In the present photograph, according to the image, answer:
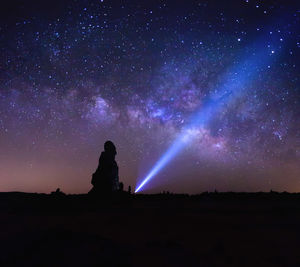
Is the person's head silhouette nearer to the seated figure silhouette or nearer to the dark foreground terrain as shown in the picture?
Answer: the seated figure silhouette

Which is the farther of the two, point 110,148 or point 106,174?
point 110,148

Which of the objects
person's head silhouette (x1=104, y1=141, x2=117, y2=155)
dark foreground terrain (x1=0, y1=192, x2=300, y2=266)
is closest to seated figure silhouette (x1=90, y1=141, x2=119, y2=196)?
person's head silhouette (x1=104, y1=141, x2=117, y2=155)

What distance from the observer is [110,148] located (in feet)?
137

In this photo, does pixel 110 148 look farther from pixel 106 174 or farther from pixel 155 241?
pixel 155 241

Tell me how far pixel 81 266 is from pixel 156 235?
525 centimetres

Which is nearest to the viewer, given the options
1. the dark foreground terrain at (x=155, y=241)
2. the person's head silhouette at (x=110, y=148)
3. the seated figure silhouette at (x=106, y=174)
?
the dark foreground terrain at (x=155, y=241)

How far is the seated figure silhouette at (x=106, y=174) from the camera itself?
38.0 meters

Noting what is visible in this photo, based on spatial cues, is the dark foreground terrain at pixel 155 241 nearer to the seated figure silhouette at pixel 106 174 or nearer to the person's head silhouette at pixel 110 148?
the seated figure silhouette at pixel 106 174

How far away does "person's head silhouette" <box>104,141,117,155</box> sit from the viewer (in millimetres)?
41594

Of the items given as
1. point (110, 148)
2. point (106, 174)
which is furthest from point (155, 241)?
point (110, 148)

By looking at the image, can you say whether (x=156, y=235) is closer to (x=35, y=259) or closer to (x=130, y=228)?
(x=130, y=228)

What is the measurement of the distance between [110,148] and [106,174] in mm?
4797

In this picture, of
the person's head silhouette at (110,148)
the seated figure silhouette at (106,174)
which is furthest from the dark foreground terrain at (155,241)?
the person's head silhouette at (110,148)

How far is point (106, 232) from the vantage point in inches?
610
